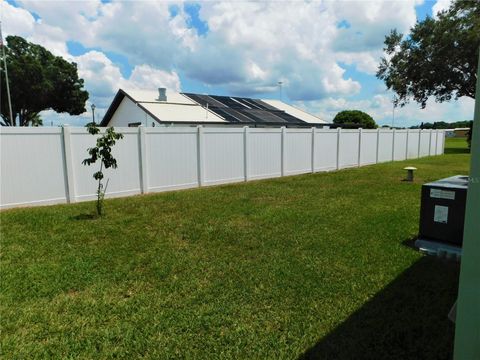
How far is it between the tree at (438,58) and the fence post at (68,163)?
2771 centimetres

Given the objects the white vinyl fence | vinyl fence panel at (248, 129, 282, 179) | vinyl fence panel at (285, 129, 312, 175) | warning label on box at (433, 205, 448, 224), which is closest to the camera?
warning label on box at (433, 205, 448, 224)

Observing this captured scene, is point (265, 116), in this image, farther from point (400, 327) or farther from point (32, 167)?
point (400, 327)

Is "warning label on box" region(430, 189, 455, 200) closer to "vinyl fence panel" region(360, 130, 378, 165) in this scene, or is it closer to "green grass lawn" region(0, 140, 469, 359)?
"green grass lawn" region(0, 140, 469, 359)

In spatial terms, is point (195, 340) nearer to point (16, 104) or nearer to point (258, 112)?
point (258, 112)

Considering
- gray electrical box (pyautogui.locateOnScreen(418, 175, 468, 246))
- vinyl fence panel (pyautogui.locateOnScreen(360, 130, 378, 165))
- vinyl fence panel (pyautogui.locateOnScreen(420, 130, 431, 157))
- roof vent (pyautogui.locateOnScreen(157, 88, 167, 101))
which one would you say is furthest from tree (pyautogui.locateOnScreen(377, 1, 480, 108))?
gray electrical box (pyautogui.locateOnScreen(418, 175, 468, 246))

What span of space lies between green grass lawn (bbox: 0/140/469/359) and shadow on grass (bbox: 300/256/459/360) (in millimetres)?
12

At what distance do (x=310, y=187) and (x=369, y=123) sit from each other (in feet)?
176

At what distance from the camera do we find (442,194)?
4.72 meters

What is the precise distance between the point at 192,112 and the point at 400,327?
18.6 m

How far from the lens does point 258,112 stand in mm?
23531

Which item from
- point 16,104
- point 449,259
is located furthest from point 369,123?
point 449,259

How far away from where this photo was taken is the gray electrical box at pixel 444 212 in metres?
4.58

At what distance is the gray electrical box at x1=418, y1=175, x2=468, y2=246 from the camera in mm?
4578

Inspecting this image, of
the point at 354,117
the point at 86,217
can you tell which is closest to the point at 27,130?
the point at 86,217
